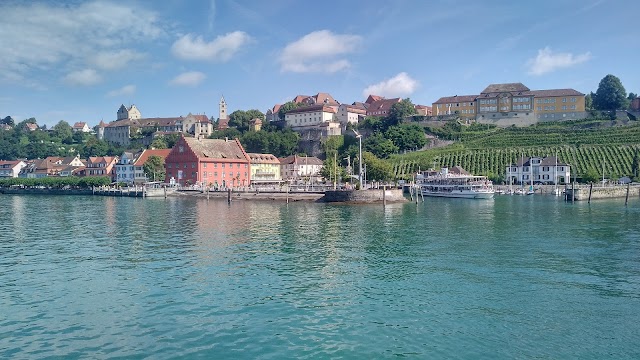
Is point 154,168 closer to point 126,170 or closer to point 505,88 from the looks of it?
point 126,170

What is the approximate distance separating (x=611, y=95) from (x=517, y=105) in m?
24.1

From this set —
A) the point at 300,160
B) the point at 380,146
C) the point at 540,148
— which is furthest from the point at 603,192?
the point at 300,160

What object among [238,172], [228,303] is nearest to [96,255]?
[228,303]

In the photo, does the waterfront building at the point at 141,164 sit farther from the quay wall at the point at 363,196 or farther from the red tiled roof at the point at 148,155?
the quay wall at the point at 363,196

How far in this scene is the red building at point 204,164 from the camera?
10331 cm

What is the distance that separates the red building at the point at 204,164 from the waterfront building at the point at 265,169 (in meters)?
7.46

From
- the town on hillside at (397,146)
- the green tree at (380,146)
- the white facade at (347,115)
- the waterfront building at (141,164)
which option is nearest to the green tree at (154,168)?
the town on hillside at (397,146)

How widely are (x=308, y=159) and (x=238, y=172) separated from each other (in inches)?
972

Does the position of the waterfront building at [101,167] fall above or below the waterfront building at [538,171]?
above

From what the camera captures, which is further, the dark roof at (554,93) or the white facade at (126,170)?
the dark roof at (554,93)

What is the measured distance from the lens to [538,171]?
363 feet

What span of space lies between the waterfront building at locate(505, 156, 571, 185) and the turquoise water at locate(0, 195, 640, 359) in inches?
2818

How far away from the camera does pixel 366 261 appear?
95.8 feet

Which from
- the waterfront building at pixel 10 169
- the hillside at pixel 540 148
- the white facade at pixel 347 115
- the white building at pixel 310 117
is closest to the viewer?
the hillside at pixel 540 148
